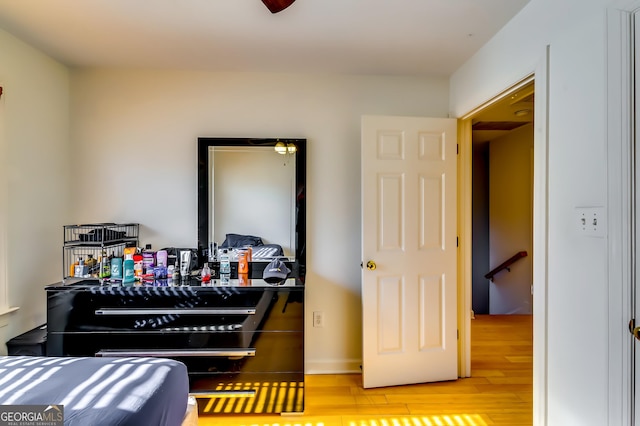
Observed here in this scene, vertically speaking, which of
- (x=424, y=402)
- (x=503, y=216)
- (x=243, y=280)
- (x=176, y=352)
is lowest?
(x=424, y=402)

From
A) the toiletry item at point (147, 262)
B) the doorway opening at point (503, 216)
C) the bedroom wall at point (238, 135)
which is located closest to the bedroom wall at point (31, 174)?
the bedroom wall at point (238, 135)

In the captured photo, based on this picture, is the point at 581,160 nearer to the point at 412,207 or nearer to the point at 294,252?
the point at 412,207

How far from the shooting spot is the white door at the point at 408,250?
7.62 ft

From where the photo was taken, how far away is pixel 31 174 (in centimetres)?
215

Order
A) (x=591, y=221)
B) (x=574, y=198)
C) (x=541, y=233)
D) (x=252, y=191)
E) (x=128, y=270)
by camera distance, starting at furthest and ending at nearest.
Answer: (x=252, y=191)
(x=128, y=270)
(x=541, y=233)
(x=574, y=198)
(x=591, y=221)

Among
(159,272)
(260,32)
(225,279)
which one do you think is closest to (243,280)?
(225,279)

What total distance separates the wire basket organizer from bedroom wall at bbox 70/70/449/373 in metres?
0.11

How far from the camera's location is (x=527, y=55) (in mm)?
1692

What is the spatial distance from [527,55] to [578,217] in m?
0.95

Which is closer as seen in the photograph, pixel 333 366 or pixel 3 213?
pixel 3 213

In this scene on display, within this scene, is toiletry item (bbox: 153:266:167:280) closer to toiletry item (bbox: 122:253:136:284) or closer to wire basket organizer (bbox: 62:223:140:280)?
toiletry item (bbox: 122:253:136:284)

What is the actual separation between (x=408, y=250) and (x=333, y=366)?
1.14 m

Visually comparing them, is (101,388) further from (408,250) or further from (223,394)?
(408,250)


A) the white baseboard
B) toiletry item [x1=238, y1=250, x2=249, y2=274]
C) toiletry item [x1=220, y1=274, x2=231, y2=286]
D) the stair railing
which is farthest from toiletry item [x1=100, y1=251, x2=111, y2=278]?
the stair railing
